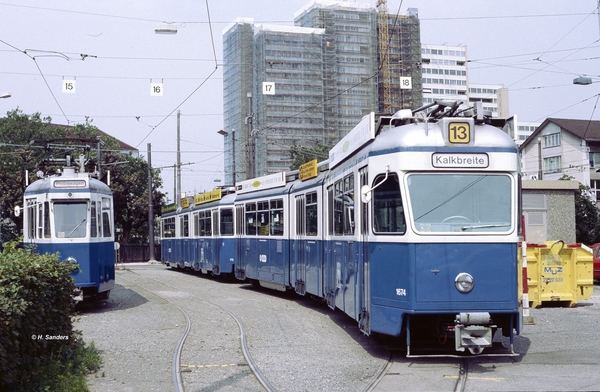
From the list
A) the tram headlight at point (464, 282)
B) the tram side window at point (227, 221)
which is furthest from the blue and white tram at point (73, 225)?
the tram headlight at point (464, 282)

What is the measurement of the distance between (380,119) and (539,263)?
811 cm

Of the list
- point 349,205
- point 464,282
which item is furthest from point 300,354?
point 464,282

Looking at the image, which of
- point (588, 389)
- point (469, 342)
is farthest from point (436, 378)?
point (588, 389)

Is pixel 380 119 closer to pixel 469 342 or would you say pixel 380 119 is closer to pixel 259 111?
pixel 469 342

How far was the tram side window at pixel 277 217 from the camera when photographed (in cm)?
1794

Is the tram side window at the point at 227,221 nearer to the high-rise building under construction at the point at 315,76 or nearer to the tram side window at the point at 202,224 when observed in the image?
the tram side window at the point at 202,224

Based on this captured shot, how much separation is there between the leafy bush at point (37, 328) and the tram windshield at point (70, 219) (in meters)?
5.74

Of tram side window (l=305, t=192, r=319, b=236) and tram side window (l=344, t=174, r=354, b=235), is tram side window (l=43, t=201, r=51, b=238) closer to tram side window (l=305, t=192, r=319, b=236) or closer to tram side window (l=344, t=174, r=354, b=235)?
tram side window (l=305, t=192, r=319, b=236)

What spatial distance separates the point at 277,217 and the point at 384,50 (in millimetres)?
67054

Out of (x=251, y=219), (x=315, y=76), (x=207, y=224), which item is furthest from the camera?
(x=315, y=76)

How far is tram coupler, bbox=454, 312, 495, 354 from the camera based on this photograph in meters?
8.78

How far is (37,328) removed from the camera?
8.15m

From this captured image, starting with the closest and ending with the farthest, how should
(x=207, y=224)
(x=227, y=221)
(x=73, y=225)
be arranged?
(x=73, y=225) < (x=227, y=221) < (x=207, y=224)

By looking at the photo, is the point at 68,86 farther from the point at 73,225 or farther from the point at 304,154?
the point at 304,154
